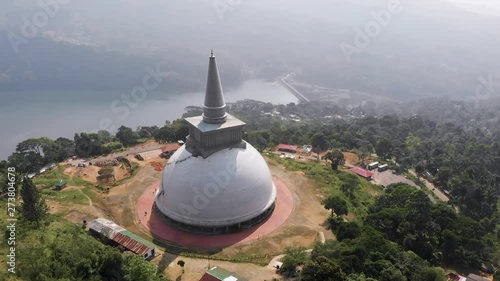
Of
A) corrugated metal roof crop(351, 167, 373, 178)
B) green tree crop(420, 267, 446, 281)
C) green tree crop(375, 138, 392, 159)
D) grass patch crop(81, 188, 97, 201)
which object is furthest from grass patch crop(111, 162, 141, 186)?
green tree crop(375, 138, 392, 159)

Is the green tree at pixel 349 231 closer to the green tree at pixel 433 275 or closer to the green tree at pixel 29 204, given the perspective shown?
the green tree at pixel 433 275

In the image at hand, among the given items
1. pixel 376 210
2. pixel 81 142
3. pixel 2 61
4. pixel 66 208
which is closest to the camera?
pixel 66 208

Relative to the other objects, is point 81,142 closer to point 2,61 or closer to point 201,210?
point 201,210

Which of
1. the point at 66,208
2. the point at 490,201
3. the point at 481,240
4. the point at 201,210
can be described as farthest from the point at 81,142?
the point at 490,201

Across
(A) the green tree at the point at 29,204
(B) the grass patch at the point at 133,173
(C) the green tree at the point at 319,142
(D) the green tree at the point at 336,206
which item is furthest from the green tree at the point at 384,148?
(A) the green tree at the point at 29,204

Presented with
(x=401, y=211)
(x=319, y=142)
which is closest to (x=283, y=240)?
(x=401, y=211)

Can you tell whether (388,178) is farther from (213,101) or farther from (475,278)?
(213,101)

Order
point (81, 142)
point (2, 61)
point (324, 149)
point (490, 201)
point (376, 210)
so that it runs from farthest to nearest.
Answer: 1. point (2, 61)
2. point (324, 149)
3. point (81, 142)
4. point (490, 201)
5. point (376, 210)
